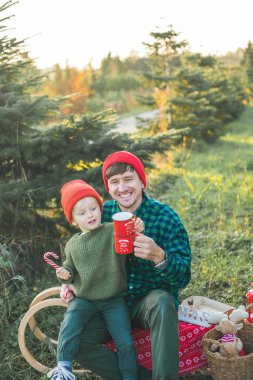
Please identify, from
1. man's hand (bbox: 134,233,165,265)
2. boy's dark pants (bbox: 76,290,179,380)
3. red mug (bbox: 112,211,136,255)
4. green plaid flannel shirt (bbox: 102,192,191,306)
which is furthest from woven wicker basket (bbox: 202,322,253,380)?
red mug (bbox: 112,211,136,255)

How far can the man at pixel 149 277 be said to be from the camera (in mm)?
2742

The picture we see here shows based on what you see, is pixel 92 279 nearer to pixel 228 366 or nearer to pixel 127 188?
pixel 127 188

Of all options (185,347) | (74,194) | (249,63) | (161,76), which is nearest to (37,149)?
(74,194)

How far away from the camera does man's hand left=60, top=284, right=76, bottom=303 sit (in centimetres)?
313

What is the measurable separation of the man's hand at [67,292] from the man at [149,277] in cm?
20

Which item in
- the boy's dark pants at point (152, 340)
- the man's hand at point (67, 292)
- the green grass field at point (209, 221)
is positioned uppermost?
the man's hand at point (67, 292)

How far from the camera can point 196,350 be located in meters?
3.09

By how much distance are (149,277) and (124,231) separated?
0.60 metres

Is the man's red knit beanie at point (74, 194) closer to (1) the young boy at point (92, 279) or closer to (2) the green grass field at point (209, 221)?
(1) the young boy at point (92, 279)

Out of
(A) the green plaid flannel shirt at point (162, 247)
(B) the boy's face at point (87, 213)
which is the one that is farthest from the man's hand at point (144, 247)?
(B) the boy's face at point (87, 213)

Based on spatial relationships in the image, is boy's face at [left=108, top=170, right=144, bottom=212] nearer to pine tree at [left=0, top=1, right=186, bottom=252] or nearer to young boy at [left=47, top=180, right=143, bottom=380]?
young boy at [left=47, top=180, right=143, bottom=380]

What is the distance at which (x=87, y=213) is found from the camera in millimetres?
3043

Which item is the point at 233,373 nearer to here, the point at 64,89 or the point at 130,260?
the point at 130,260

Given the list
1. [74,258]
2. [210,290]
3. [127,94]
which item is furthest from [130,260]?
[127,94]
